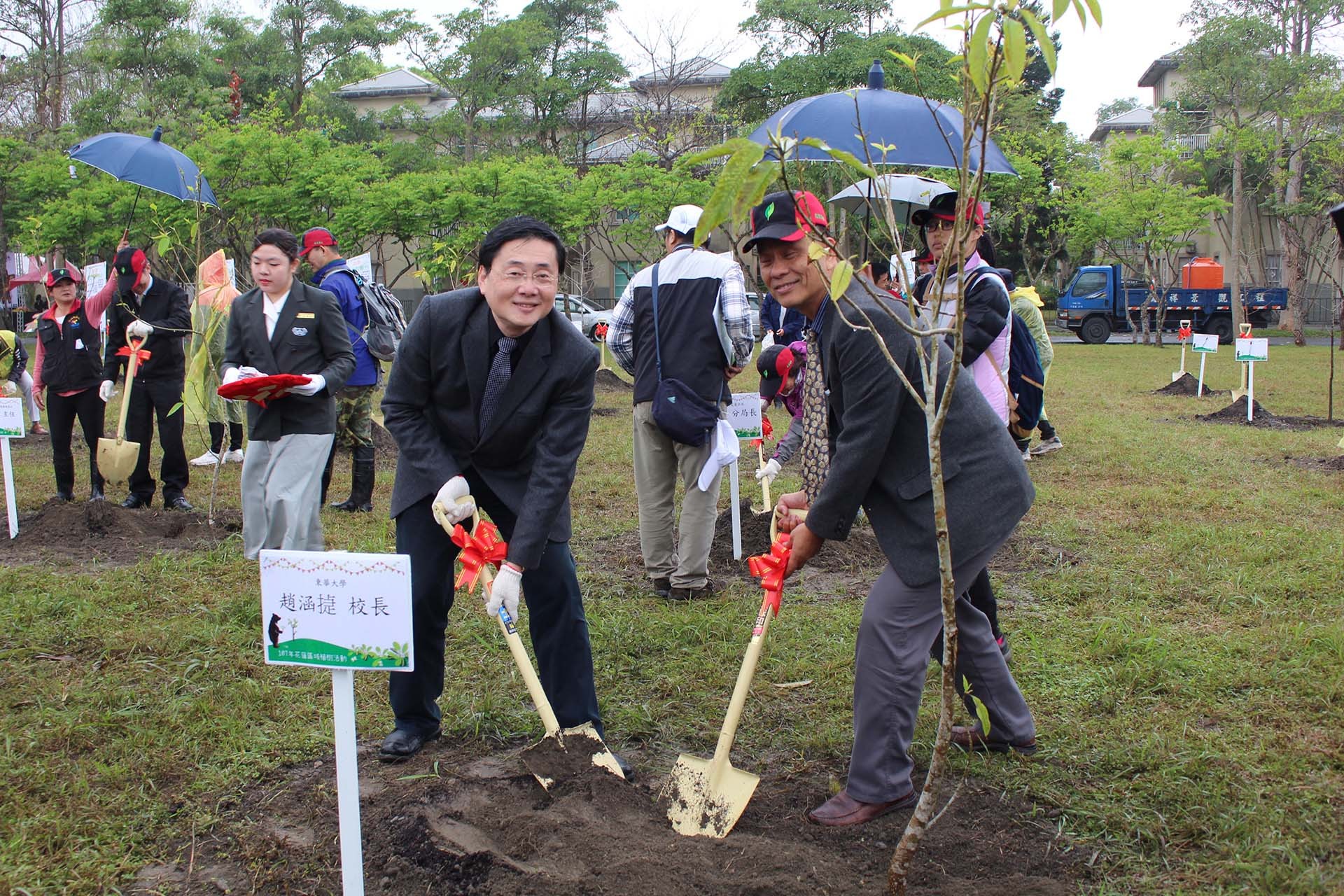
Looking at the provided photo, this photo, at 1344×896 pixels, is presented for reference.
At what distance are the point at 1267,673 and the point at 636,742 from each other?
239 centimetres

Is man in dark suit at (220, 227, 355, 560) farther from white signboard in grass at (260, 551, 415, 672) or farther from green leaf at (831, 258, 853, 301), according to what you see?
green leaf at (831, 258, 853, 301)

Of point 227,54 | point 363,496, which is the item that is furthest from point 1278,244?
point 363,496

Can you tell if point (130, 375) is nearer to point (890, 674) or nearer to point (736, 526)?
point (736, 526)

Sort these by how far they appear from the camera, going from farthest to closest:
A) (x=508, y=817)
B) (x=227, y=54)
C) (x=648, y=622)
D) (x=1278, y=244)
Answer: (x=1278, y=244), (x=227, y=54), (x=648, y=622), (x=508, y=817)

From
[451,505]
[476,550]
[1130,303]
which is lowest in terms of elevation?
[476,550]

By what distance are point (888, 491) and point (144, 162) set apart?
20.2 feet

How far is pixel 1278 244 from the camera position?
3800 cm

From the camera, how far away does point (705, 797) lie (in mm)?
2885

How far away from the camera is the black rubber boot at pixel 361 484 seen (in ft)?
23.4

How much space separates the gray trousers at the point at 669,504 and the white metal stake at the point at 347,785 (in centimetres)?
276

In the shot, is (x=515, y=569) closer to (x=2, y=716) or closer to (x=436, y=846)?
(x=436, y=846)

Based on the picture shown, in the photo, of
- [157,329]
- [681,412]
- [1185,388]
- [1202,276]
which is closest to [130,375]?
[157,329]

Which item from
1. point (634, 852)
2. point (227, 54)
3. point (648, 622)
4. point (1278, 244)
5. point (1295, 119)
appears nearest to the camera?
point (634, 852)

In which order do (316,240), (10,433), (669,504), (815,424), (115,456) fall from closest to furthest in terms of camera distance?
1. (815,424)
2. (669,504)
3. (10,433)
4. (115,456)
5. (316,240)
